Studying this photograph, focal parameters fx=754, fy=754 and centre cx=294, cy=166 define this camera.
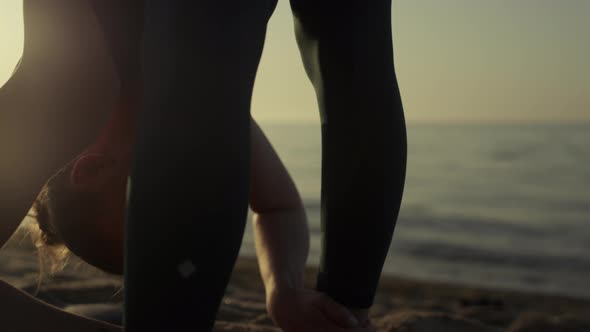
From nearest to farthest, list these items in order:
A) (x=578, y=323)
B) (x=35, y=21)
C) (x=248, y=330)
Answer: (x=35, y=21) < (x=248, y=330) < (x=578, y=323)

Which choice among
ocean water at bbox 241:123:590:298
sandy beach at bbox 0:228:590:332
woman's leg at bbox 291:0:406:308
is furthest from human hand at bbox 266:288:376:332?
ocean water at bbox 241:123:590:298

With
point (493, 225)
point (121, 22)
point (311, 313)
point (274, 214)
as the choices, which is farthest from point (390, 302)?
point (493, 225)

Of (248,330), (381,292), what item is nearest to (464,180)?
(381,292)

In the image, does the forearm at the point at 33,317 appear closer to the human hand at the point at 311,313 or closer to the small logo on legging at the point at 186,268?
the human hand at the point at 311,313

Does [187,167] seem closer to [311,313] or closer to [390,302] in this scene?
[311,313]

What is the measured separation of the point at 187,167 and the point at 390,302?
7.82ft

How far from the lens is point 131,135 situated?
4.27 ft

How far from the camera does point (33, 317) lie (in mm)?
1365

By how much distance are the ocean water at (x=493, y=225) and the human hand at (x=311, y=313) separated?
317cm

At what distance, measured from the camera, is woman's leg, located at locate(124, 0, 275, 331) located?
0.88 metres

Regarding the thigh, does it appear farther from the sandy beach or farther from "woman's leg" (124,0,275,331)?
the sandy beach

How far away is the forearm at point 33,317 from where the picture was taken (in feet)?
4.43

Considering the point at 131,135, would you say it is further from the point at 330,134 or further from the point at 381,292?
the point at 381,292

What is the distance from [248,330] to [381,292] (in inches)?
72.0
